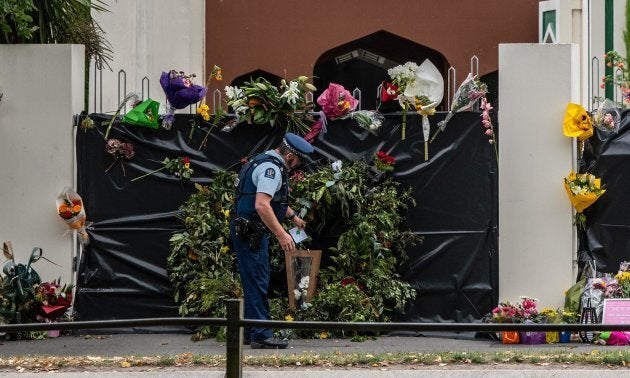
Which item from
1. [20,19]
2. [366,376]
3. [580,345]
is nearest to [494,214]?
[580,345]

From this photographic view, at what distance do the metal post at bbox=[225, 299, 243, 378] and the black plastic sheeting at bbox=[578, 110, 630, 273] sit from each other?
513 cm

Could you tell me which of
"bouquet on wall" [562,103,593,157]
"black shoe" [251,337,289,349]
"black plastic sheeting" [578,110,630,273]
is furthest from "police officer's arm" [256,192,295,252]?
"black plastic sheeting" [578,110,630,273]

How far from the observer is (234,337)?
22.4ft

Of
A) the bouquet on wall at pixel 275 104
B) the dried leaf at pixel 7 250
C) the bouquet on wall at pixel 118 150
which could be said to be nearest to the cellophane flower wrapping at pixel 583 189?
the bouquet on wall at pixel 275 104

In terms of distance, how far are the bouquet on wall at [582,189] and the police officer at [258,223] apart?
8.64 ft

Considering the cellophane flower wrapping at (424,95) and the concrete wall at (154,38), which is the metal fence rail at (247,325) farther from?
the concrete wall at (154,38)

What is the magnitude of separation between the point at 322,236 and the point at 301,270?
490mm

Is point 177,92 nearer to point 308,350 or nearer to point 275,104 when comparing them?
point 275,104

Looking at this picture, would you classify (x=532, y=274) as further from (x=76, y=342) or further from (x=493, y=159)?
(x=76, y=342)

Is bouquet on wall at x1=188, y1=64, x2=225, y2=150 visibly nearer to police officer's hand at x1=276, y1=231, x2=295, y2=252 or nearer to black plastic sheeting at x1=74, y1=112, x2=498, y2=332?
black plastic sheeting at x1=74, y1=112, x2=498, y2=332

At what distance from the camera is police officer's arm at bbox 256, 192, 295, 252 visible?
9430 millimetres

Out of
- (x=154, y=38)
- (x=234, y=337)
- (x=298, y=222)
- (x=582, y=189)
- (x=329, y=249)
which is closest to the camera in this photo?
(x=234, y=337)

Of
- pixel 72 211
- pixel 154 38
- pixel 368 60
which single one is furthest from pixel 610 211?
pixel 368 60

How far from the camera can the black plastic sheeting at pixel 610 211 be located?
11055mm
